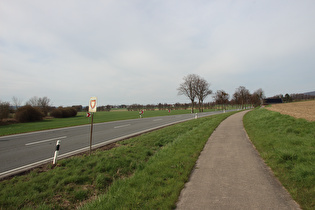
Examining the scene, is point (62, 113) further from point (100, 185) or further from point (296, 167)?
point (296, 167)

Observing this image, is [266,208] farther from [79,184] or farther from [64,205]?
[79,184]

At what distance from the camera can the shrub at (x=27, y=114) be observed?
86.5 ft

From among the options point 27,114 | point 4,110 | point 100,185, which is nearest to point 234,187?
point 100,185

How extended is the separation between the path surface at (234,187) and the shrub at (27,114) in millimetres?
32089

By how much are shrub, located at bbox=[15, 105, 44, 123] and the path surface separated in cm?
3209

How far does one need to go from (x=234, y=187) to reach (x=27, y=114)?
33.8 metres

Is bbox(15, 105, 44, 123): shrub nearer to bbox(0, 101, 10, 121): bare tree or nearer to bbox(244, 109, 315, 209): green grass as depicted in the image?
bbox(0, 101, 10, 121): bare tree

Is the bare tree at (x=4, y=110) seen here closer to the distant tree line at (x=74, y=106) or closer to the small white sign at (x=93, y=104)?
the distant tree line at (x=74, y=106)

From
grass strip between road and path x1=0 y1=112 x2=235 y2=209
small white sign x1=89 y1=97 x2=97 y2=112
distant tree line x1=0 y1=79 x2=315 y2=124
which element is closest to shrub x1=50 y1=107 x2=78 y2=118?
distant tree line x1=0 y1=79 x2=315 y2=124

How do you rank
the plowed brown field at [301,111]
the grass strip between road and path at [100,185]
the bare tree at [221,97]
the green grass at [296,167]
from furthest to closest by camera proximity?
the bare tree at [221,97], the plowed brown field at [301,111], the grass strip between road and path at [100,185], the green grass at [296,167]

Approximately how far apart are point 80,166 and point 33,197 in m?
1.72

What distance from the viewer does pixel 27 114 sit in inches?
1072

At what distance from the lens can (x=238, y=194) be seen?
3131mm

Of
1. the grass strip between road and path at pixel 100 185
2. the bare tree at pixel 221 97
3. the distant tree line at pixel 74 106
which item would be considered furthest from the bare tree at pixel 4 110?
the bare tree at pixel 221 97
